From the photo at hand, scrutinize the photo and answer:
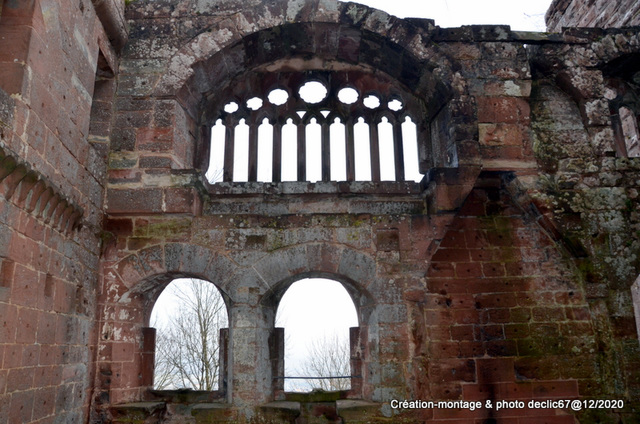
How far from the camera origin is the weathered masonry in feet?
16.8

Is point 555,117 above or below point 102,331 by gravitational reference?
above

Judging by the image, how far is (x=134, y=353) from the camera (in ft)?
17.7

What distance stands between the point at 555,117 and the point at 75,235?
5.47 m

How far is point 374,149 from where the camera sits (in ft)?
21.0

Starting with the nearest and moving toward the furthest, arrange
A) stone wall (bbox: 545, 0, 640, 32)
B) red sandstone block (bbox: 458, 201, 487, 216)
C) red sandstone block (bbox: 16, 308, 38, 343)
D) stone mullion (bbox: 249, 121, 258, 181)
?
red sandstone block (bbox: 16, 308, 38, 343), red sandstone block (bbox: 458, 201, 487, 216), stone mullion (bbox: 249, 121, 258, 181), stone wall (bbox: 545, 0, 640, 32)

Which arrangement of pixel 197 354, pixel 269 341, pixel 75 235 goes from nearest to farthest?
pixel 75 235 < pixel 269 341 < pixel 197 354

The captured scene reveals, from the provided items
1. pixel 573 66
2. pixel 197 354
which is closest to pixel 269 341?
pixel 573 66

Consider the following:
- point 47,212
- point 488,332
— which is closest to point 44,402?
point 47,212

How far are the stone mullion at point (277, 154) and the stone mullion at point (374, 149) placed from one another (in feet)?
3.69

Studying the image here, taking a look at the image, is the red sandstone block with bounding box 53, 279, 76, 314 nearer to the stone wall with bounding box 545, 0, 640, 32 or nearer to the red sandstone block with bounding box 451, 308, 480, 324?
the red sandstone block with bounding box 451, 308, 480, 324

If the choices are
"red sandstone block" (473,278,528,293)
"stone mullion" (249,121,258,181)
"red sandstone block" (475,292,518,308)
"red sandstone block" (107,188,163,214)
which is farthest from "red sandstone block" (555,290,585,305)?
"red sandstone block" (107,188,163,214)

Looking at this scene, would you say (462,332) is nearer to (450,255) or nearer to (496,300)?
(496,300)

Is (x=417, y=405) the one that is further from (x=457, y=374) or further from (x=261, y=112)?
(x=261, y=112)

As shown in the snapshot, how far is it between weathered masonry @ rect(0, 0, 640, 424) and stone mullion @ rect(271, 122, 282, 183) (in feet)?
0.12
